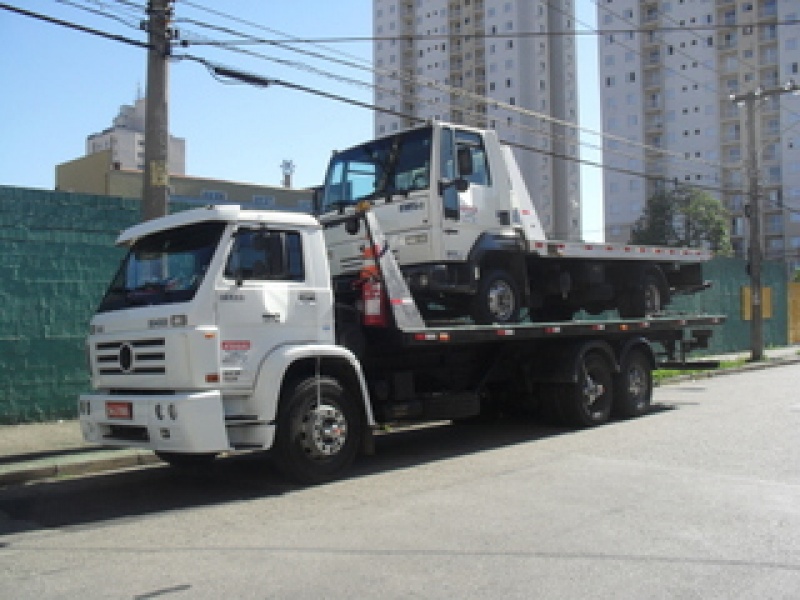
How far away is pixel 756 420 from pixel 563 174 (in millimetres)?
24549

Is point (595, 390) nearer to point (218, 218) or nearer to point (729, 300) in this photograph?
point (218, 218)

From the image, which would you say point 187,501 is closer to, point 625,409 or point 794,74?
point 625,409

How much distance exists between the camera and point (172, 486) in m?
7.96

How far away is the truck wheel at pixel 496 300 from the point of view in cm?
994

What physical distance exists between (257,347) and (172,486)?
76.3 inches

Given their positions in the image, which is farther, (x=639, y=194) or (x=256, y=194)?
(x=639, y=194)

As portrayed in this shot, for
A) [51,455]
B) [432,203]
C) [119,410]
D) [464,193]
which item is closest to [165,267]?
[119,410]

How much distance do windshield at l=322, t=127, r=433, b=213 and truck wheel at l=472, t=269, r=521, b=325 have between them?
1632 mm

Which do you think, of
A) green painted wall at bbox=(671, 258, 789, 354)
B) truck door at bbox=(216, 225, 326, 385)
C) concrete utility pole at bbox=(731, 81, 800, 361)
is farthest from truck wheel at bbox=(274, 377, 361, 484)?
concrete utility pole at bbox=(731, 81, 800, 361)

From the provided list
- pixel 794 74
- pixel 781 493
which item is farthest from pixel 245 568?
pixel 794 74

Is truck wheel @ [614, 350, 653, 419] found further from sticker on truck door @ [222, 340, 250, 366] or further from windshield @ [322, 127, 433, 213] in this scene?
sticker on truck door @ [222, 340, 250, 366]

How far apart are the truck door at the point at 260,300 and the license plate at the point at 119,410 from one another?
98 centimetres

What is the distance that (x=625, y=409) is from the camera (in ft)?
38.0

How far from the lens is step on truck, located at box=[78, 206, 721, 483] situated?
6.90 meters
